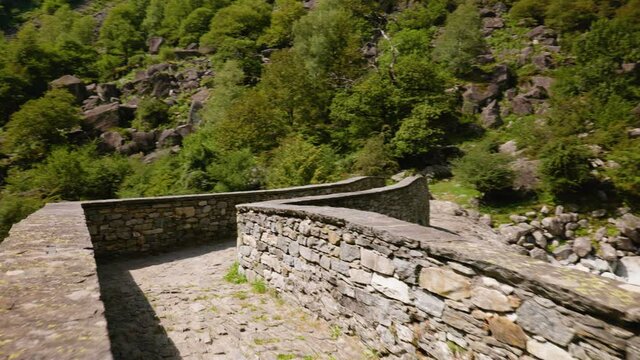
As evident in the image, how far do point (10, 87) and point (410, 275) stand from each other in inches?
1965

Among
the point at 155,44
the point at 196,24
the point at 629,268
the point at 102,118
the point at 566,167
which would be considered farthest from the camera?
the point at 196,24

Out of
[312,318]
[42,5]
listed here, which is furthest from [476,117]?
[42,5]

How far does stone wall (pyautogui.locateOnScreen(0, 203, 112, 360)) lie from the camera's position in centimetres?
160

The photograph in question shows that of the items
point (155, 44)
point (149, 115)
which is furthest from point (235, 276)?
point (155, 44)

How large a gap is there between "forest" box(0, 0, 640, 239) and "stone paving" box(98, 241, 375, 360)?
9329 mm

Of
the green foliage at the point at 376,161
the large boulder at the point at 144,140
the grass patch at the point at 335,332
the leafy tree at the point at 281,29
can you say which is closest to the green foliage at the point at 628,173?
the green foliage at the point at 376,161

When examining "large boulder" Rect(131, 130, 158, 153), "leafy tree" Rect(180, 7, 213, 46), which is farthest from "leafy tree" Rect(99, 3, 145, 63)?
"large boulder" Rect(131, 130, 158, 153)

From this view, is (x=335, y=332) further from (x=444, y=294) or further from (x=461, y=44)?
(x=461, y=44)

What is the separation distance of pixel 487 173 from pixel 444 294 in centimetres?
1506

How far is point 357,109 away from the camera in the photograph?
905 inches

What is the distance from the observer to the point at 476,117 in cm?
2511

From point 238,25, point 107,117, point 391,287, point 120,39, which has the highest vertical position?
point 120,39

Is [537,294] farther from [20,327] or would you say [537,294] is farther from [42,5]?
[42,5]

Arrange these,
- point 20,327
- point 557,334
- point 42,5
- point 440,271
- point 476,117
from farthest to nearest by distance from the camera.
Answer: point 42,5
point 476,117
point 440,271
point 557,334
point 20,327
